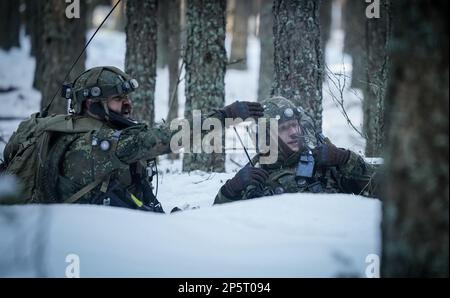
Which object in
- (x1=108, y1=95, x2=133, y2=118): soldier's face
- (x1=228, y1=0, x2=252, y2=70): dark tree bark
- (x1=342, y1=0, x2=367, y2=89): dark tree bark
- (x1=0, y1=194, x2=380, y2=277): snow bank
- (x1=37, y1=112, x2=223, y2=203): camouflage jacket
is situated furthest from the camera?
(x1=228, y1=0, x2=252, y2=70): dark tree bark

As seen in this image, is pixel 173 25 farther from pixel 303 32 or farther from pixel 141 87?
pixel 303 32

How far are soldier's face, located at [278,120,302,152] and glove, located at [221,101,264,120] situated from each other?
74 cm

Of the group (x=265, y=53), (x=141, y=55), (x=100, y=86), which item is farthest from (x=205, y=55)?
(x=265, y=53)

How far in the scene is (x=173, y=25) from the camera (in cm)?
1561

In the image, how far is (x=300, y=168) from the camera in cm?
511

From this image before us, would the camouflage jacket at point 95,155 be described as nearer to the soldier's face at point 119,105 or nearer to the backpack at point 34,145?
the backpack at point 34,145

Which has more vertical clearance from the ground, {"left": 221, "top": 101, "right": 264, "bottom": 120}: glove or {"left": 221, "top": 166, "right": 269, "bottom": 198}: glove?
{"left": 221, "top": 101, "right": 264, "bottom": 120}: glove

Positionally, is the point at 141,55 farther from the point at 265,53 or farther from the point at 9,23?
the point at 9,23

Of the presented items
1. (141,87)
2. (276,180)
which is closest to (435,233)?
(276,180)

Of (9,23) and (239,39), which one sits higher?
(9,23)

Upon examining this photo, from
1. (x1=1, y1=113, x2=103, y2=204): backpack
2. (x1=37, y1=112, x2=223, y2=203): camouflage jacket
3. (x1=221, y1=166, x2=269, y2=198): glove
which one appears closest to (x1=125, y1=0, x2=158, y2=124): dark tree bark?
(x1=1, y1=113, x2=103, y2=204): backpack

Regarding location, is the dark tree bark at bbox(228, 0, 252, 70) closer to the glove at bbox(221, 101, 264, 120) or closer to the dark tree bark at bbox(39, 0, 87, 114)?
the dark tree bark at bbox(39, 0, 87, 114)

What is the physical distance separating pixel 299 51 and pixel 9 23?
74.5ft

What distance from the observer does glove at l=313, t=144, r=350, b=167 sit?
5.09m
